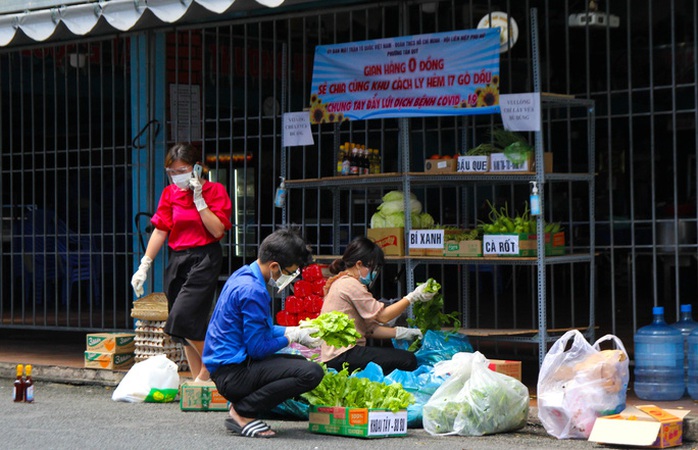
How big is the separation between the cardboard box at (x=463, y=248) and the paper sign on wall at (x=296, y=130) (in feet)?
5.55

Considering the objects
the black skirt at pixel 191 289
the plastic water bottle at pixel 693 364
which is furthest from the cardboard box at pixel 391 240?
the plastic water bottle at pixel 693 364

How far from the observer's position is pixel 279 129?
1373cm

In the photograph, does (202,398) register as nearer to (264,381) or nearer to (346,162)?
(264,381)

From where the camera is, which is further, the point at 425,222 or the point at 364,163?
the point at 364,163

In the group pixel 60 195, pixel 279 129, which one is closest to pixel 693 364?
pixel 279 129

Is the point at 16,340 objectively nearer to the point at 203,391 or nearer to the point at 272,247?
the point at 203,391

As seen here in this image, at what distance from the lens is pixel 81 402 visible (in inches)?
341

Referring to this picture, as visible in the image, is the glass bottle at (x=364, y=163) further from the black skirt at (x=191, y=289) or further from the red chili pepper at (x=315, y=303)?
the black skirt at (x=191, y=289)

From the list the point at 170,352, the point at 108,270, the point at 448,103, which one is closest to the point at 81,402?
the point at 170,352

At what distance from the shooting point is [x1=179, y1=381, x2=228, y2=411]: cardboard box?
797cm

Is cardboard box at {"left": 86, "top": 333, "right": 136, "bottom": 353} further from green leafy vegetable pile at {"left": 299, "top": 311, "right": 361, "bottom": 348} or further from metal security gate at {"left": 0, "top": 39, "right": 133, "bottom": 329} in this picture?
green leafy vegetable pile at {"left": 299, "top": 311, "right": 361, "bottom": 348}

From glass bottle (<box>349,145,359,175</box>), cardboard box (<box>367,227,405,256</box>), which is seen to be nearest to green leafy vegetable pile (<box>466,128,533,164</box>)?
cardboard box (<box>367,227,405,256</box>)

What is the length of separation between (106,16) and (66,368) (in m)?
3.14

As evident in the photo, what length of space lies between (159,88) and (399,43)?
2786 mm
